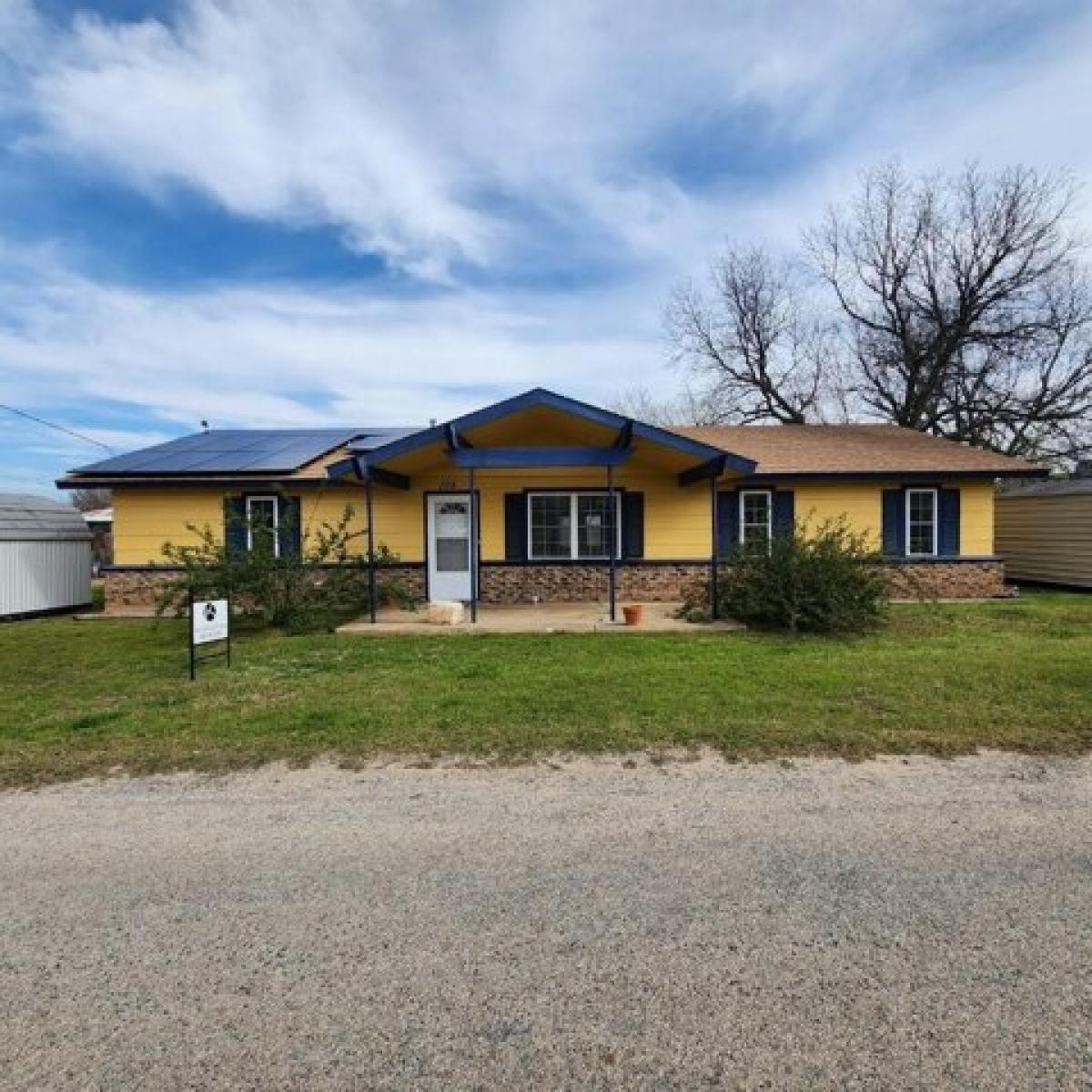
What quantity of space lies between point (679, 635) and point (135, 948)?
7876 mm

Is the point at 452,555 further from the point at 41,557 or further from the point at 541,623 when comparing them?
the point at 41,557

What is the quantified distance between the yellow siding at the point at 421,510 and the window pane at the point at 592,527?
0.34m

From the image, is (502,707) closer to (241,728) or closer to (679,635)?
(241,728)

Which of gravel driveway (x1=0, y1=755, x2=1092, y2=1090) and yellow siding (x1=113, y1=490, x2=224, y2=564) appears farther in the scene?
yellow siding (x1=113, y1=490, x2=224, y2=564)

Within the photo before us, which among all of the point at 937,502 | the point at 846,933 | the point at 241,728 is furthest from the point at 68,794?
the point at 937,502

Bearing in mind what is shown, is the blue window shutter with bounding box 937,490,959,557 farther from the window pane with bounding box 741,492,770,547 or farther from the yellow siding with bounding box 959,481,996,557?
the window pane with bounding box 741,492,770,547

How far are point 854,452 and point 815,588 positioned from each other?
6.53 meters

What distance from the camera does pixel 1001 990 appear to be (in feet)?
7.72

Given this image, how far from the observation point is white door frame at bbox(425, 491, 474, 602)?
13781mm

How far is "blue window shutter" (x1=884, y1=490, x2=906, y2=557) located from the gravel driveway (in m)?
10.8

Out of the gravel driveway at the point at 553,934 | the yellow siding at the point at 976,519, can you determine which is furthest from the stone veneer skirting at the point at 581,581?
the gravel driveway at the point at 553,934

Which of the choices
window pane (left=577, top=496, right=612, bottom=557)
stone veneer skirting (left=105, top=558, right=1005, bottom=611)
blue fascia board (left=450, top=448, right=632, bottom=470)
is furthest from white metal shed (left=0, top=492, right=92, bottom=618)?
window pane (left=577, top=496, right=612, bottom=557)

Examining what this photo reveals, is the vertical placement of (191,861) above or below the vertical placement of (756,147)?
below

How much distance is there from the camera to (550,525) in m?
13.9
